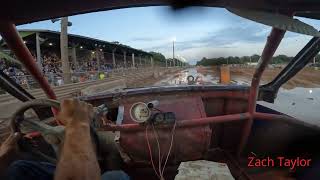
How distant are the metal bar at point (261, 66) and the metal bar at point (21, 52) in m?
1.99

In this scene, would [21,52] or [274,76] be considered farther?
[274,76]

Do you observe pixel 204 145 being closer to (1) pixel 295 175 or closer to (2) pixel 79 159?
(1) pixel 295 175

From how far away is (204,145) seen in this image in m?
3.82

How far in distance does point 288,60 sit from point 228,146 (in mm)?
1483

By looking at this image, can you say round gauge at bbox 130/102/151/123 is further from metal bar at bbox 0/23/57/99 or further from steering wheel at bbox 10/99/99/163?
metal bar at bbox 0/23/57/99

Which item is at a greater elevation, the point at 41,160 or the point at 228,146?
the point at 41,160

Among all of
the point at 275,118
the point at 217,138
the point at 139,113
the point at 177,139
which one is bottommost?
the point at 217,138

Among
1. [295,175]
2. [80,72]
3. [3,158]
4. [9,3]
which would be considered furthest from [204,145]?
[80,72]

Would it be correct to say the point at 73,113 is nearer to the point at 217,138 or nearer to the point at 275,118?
the point at 275,118

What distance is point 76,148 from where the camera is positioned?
1.90 meters

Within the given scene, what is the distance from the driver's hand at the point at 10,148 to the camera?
8.19 feet

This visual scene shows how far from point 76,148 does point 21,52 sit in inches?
66.2

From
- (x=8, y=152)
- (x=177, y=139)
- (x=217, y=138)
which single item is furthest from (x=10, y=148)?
(x=217, y=138)

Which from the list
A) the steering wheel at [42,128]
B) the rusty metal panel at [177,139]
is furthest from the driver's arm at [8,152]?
the rusty metal panel at [177,139]
